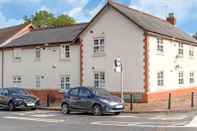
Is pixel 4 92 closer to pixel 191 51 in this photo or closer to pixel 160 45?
pixel 160 45

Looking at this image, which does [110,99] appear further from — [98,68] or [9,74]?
[9,74]

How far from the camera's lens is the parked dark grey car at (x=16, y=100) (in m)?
30.3

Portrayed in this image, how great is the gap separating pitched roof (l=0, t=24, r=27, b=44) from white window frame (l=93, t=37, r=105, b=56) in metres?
14.6

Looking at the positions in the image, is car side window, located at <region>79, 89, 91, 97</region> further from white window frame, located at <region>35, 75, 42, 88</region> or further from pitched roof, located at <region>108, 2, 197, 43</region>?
white window frame, located at <region>35, 75, 42, 88</region>

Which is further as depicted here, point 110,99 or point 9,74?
point 9,74

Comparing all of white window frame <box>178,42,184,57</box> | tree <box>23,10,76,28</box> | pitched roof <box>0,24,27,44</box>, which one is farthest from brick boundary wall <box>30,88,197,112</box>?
tree <box>23,10,76,28</box>

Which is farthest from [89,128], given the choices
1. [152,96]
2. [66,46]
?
A: [66,46]

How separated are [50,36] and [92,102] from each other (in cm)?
1816

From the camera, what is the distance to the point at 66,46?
38.6 metres

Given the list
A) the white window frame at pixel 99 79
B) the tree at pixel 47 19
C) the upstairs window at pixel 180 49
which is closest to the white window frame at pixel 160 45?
the upstairs window at pixel 180 49

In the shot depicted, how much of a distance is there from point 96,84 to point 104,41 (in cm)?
351

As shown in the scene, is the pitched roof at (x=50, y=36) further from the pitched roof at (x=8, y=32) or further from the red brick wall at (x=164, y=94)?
the red brick wall at (x=164, y=94)

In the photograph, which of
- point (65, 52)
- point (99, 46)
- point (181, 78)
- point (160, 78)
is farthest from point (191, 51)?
point (65, 52)

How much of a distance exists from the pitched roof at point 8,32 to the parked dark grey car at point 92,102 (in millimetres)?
22359
